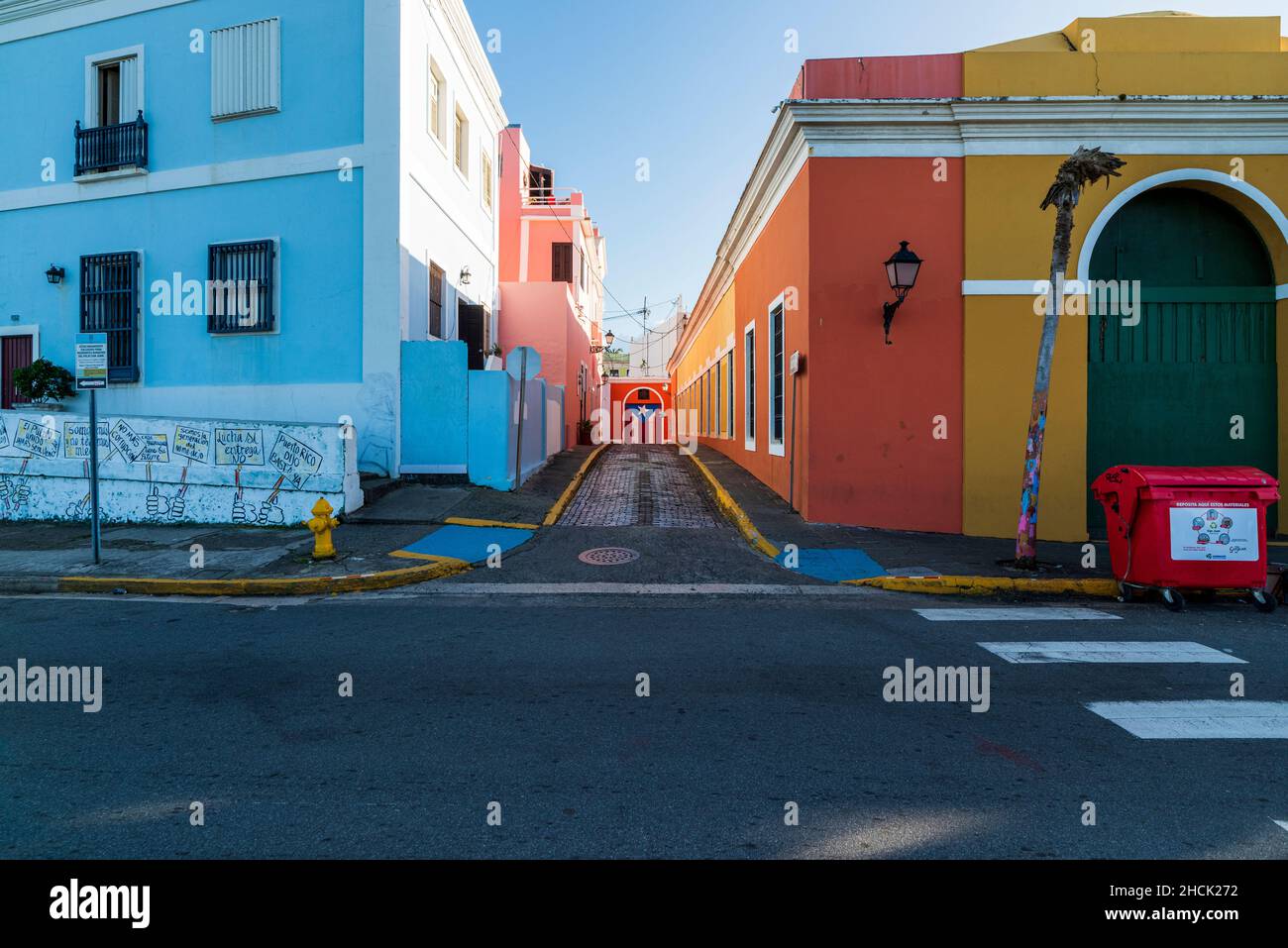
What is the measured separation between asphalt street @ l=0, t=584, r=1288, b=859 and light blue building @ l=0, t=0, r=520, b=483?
23.0 ft

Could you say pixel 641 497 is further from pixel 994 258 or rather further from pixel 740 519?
pixel 994 258

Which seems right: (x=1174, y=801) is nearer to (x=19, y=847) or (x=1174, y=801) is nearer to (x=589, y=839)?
(x=589, y=839)

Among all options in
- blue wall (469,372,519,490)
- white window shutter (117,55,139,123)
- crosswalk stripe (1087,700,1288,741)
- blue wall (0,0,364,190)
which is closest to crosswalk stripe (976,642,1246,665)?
crosswalk stripe (1087,700,1288,741)

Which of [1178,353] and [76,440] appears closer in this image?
[1178,353]

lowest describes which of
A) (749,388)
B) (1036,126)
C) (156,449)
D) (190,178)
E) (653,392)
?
(156,449)

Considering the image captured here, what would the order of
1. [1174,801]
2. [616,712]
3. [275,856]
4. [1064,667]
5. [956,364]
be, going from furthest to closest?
1. [956,364]
2. [1064,667]
3. [616,712]
4. [1174,801]
5. [275,856]

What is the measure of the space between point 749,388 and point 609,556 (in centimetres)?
797

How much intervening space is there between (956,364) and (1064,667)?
642 centimetres

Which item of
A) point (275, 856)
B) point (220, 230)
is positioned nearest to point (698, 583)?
point (275, 856)

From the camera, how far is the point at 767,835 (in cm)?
289

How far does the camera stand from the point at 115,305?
13641mm

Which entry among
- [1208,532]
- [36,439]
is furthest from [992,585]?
[36,439]

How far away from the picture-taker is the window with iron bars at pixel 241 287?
495 inches
